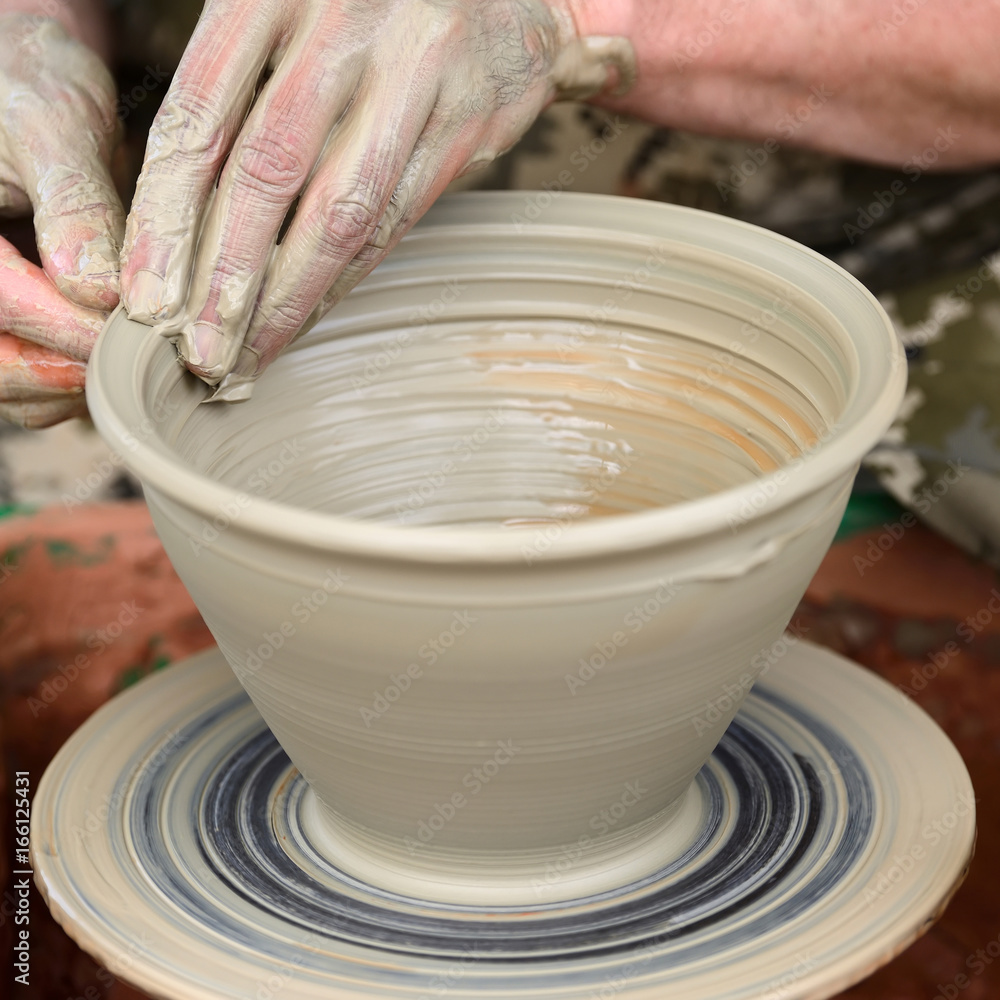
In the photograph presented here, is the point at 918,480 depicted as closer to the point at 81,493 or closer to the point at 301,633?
the point at 301,633

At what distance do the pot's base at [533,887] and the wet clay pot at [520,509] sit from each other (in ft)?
0.11

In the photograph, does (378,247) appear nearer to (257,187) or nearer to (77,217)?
(257,187)

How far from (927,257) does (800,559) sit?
2.94ft

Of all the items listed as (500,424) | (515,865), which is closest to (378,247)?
(500,424)

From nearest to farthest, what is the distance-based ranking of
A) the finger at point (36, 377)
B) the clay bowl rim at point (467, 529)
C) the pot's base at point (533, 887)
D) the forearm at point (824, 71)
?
the clay bowl rim at point (467, 529), the pot's base at point (533, 887), the finger at point (36, 377), the forearm at point (824, 71)

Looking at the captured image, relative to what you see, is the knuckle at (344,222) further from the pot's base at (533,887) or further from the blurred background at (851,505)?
the blurred background at (851,505)

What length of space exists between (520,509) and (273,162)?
451 millimetres

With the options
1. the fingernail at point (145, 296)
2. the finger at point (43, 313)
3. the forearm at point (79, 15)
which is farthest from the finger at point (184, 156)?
the forearm at point (79, 15)

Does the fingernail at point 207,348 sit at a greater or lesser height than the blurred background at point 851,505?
greater

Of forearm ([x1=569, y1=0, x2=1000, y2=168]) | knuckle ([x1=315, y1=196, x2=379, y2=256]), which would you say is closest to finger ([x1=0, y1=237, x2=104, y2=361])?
knuckle ([x1=315, y1=196, x2=379, y2=256])

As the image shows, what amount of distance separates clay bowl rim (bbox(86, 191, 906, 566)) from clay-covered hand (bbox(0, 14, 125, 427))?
0.11 meters

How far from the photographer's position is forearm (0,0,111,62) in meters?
1.39

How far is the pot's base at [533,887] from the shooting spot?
81 cm

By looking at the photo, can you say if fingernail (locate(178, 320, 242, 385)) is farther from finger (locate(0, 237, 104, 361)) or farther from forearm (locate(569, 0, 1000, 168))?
forearm (locate(569, 0, 1000, 168))
